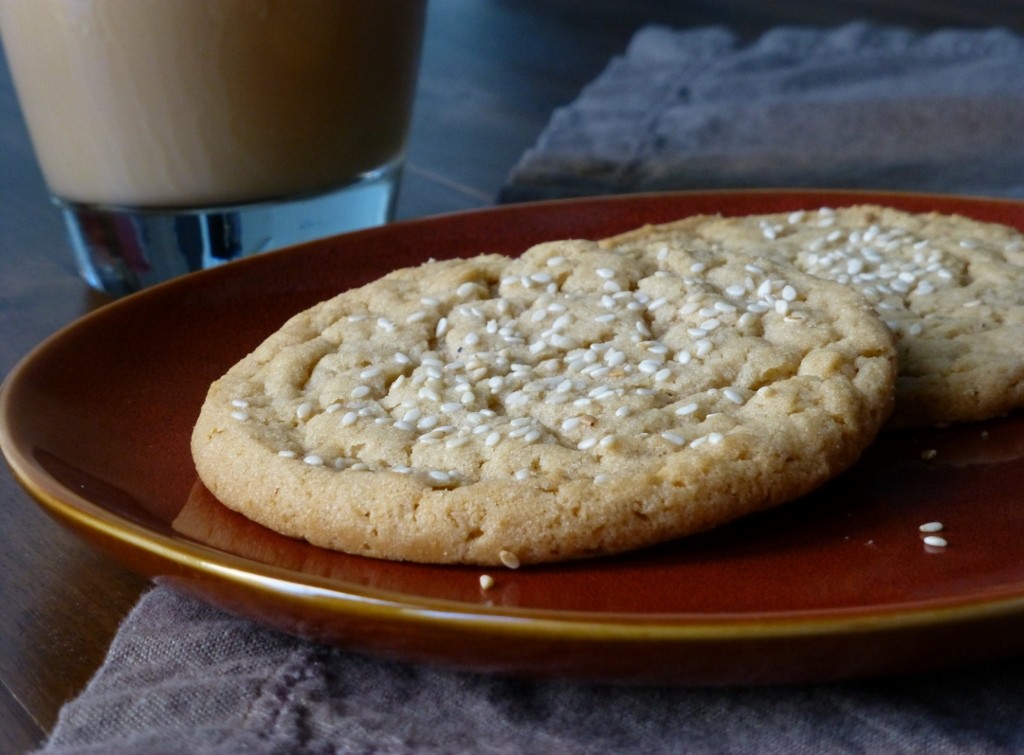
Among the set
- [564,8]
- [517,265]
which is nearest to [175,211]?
[517,265]

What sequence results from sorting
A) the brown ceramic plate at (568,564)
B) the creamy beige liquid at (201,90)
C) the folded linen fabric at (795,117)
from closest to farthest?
the brown ceramic plate at (568,564) → the creamy beige liquid at (201,90) → the folded linen fabric at (795,117)

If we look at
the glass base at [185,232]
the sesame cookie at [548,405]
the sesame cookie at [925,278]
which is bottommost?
the glass base at [185,232]

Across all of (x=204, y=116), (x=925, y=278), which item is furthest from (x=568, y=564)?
(x=204, y=116)

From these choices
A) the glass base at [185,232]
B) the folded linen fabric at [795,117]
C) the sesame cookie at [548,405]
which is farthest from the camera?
the folded linen fabric at [795,117]

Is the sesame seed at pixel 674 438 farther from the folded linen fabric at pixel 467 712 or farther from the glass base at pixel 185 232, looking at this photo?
the glass base at pixel 185 232

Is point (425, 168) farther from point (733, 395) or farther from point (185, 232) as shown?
point (733, 395)

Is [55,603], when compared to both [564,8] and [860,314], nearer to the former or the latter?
[860,314]

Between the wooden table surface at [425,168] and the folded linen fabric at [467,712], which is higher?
the folded linen fabric at [467,712]

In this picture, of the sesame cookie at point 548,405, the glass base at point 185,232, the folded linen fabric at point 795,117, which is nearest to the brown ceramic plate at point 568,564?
the sesame cookie at point 548,405
